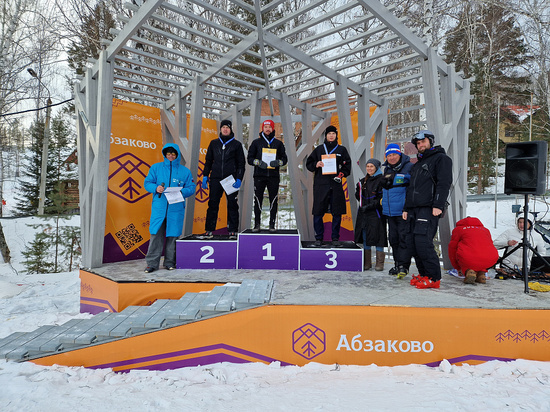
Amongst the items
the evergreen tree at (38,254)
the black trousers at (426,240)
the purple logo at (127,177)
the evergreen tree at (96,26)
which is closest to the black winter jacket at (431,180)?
the black trousers at (426,240)

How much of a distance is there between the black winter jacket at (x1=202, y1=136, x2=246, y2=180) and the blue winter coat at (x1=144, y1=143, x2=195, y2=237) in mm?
748

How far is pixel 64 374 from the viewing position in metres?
2.78

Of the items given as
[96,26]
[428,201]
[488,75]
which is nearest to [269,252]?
[428,201]

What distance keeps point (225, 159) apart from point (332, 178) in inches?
71.9

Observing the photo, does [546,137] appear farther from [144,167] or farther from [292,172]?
[144,167]

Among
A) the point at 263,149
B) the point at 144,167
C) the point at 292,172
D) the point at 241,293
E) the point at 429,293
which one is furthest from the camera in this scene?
the point at 292,172

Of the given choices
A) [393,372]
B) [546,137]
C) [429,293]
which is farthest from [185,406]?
[546,137]

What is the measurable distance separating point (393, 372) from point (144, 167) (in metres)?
5.47

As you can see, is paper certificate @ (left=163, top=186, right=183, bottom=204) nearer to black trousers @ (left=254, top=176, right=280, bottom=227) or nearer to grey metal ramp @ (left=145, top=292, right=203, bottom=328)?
black trousers @ (left=254, top=176, right=280, bottom=227)

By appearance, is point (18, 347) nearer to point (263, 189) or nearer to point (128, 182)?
point (128, 182)

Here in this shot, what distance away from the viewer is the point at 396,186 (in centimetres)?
448

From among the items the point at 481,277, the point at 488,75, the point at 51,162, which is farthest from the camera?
the point at 51,162

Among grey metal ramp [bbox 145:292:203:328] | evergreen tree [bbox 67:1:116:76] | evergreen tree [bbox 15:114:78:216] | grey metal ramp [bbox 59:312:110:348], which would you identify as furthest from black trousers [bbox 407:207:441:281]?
evergreen tree [bbox 15:114:78:216]

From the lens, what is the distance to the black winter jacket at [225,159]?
18.5ft
